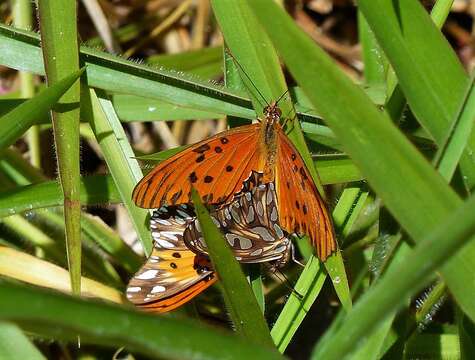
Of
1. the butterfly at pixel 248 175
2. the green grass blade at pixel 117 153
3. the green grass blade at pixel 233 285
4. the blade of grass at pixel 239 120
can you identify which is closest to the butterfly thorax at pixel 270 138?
the butterfly at pixel 248 175

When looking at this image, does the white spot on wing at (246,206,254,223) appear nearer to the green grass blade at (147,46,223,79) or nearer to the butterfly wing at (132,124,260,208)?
the butterfly wing at (132,124,260,208)

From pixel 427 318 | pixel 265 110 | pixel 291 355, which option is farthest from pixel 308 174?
pixel 291 355

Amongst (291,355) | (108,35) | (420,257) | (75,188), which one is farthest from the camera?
(108,35)

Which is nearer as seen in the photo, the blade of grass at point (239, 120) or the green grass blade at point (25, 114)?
the green grass blade at point (25, 114)

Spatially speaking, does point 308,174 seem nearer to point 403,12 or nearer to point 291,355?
point 403,12

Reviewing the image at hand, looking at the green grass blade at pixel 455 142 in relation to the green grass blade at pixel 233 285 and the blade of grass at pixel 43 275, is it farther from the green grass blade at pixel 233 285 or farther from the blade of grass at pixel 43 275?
the blade of grass at pixel 43 275

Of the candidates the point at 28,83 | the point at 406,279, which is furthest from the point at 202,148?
the point at 28,83
